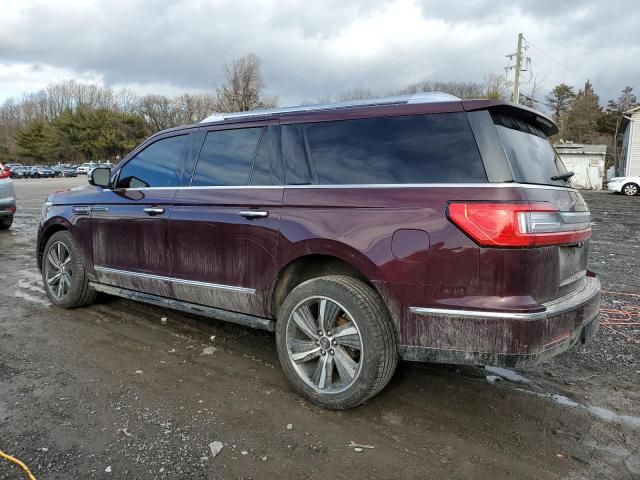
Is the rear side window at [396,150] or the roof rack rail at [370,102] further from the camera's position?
the roof rack rail at [370,102]

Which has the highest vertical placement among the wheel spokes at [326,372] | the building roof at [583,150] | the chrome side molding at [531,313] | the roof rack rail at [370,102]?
the building roof at [583,150]

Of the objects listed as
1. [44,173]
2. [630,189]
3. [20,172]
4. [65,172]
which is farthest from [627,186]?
[65,172]

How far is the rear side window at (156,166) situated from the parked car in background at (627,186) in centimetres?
2933

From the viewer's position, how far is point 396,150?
2.95m

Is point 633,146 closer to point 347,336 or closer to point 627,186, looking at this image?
point 627,186

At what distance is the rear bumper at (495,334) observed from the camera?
99.7 inches

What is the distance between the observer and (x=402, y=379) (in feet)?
11.7

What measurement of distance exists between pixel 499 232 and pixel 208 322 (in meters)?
3.13

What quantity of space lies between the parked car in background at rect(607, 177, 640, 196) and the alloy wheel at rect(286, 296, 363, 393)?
96.9 feet

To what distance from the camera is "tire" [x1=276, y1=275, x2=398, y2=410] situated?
2.87 metres

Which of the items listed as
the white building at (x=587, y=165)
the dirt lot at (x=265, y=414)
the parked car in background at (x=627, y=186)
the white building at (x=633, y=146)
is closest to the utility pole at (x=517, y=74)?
the white building at (x=587, y=165)

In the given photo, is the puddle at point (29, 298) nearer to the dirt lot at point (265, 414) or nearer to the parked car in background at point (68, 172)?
the dirt lot at point (265, 414)

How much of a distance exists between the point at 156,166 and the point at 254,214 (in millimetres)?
1427

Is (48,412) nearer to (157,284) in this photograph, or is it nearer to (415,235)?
(157,284)
